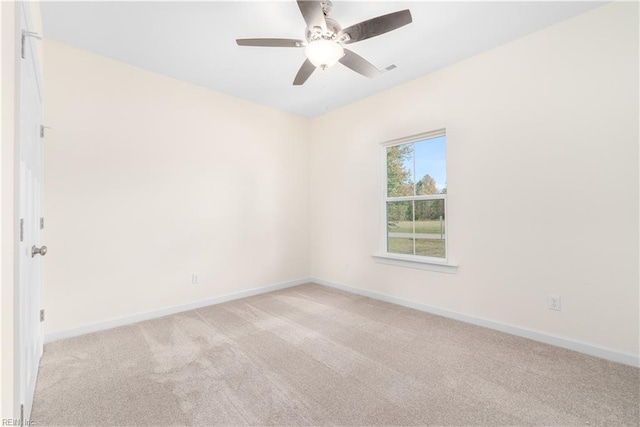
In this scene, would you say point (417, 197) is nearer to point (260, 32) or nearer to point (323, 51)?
point (323, 51)

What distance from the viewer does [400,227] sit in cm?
375

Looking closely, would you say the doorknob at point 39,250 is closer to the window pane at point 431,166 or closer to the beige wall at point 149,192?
the beige wall at point 149,192

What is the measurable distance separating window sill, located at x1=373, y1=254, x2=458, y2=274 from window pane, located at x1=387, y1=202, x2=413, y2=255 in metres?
0.14

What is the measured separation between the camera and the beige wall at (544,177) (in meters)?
2.19

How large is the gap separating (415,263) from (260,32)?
9.84ft

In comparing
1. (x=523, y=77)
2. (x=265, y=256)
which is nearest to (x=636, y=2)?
(x=523, y=77)

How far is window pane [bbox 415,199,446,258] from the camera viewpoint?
330 cm

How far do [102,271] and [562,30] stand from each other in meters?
4.94

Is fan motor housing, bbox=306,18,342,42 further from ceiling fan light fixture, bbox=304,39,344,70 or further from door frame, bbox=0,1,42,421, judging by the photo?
door frame, bbox=0,1,42,421

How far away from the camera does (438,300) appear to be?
3246mm

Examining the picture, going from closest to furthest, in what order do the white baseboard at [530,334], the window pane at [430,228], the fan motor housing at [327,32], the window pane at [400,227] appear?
1. the fan motor housing at [327,32]
2. the white baseboard at [530,334]
3. the window pane at [430,228]
4. the window pane at [400,227]

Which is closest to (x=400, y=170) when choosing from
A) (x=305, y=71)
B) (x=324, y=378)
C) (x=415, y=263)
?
(x=415, y=263)

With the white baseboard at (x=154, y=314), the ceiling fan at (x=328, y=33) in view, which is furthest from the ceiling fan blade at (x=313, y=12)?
the white baseboard at (x=154, y=314)

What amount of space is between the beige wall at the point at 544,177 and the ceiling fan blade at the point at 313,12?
6.38ft
